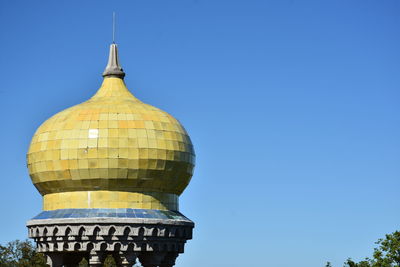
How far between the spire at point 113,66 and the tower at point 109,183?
306 centimetres

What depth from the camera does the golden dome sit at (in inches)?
2269

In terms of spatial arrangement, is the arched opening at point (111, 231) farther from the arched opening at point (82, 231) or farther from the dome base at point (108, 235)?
the arched opening at point (82, 231)

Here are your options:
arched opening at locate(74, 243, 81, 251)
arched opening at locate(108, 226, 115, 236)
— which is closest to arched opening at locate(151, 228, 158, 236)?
arched opening at locate(108, 226, 115, 236)

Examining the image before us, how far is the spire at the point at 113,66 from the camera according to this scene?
206 ft

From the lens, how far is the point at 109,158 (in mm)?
57438

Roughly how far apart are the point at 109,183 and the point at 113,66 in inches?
326

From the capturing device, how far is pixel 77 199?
5800 cm

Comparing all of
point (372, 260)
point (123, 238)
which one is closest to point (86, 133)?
point (123, 238)

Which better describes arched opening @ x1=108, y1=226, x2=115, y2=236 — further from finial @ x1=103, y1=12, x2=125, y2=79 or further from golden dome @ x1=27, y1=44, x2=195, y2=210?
finial @ x1=103, y1=12, x2=125, y2=79

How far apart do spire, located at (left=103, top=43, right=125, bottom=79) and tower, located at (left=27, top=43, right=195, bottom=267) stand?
3.06m

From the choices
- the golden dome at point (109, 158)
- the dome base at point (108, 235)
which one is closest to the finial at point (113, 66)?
the golden dome at point (109, 158)

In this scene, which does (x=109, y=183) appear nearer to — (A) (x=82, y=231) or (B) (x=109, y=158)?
(B) (x=109, y=158)

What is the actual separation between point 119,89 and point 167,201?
7106 millimetres

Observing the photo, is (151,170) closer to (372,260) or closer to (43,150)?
(43,150)
